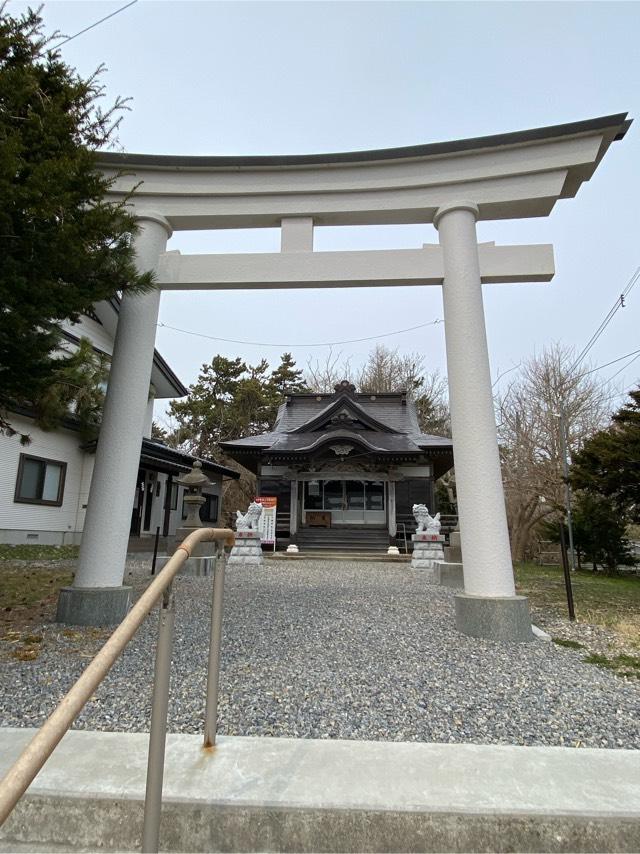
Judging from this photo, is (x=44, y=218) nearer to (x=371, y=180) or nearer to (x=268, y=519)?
(x=371, y=180)

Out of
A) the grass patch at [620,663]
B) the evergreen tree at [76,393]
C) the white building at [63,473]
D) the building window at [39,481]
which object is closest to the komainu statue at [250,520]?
the white building at [63,473]

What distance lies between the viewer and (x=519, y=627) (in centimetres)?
422

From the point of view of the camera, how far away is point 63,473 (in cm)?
1340

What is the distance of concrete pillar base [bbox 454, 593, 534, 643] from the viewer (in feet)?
13.7

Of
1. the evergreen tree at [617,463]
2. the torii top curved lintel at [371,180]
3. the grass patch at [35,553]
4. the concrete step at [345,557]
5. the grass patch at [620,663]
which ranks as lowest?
the grass patch at [620,663]

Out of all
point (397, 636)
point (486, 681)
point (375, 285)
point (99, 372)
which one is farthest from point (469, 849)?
point (99, 372)

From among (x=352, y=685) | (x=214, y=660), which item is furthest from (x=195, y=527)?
(x=214, y=660)

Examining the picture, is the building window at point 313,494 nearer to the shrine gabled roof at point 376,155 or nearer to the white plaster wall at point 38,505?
the white plaster wall at point 38,505

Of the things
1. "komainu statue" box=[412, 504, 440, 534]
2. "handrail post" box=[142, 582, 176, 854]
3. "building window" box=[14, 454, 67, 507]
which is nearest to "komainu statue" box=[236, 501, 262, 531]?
"komainu statue" box=[412, 504, 440, 534]

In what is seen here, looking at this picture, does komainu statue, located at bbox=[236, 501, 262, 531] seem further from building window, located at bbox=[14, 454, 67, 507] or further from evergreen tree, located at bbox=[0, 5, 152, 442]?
evergreen tree, located at bbox=[0, 5, 152, 442]

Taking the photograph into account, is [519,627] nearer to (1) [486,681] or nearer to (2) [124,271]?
(1) [486,681]

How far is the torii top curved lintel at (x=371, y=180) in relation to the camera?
496 centimetres

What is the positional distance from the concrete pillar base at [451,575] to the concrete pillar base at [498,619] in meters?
3.79

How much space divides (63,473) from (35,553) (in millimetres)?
3465
